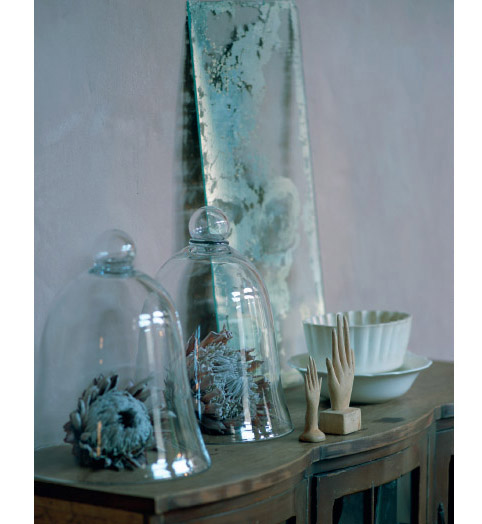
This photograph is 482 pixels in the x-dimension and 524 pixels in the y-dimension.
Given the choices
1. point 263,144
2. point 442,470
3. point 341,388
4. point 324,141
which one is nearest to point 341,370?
point 341,388

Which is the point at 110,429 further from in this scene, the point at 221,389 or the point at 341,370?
the point at 341,370

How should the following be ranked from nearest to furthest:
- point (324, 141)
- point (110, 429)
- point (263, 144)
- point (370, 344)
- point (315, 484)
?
point (110, 429), point (315, 484), point (370, 344), point (263, 144), point (324, 141)

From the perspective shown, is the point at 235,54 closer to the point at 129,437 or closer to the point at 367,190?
the point at 367,190

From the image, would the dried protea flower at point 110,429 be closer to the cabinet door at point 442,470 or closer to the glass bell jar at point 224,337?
the glass bell jar at point 224,337

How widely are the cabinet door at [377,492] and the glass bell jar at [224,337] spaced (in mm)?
95

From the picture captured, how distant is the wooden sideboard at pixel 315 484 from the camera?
0.72 metres

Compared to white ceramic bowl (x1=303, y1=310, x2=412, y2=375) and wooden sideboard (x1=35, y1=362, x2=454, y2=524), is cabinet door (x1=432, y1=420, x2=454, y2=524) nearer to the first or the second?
wooden sideboard (x1=35, y1=362, x2=454, y2=524)

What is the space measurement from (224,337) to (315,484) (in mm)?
216

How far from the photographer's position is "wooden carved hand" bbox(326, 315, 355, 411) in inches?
37.7

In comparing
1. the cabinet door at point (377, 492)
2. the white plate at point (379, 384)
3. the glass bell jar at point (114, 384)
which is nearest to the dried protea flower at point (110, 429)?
the glass bell jar at point (114, 384)

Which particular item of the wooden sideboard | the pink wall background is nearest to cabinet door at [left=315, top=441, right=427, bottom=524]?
the wooden sideboard

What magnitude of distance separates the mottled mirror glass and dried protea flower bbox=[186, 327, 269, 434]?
0.29 meters

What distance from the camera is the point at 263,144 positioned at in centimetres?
123

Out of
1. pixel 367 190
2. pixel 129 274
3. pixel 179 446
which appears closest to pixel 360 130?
pixel 367 190
